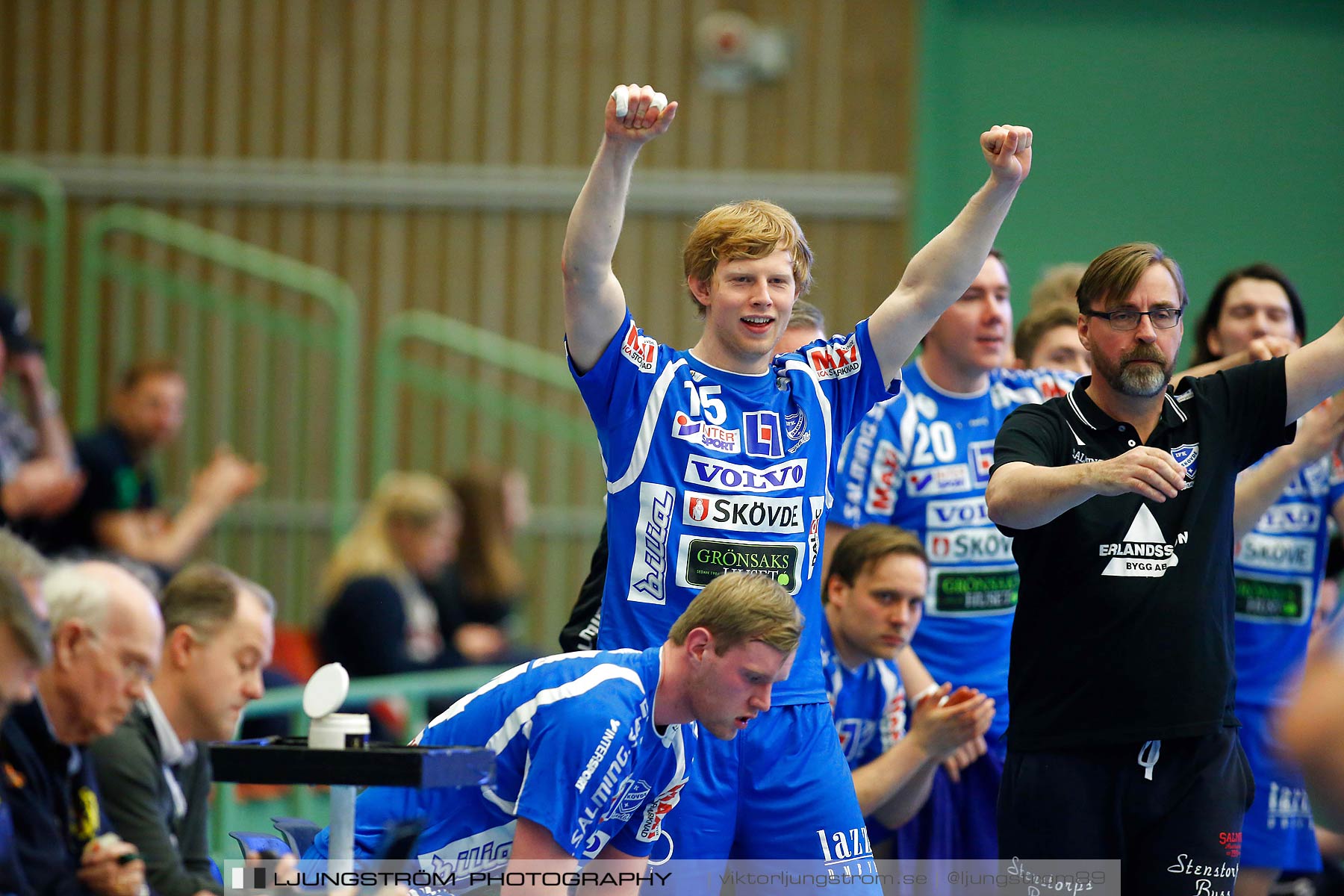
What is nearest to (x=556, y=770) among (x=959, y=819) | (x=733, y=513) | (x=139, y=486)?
(x=733, y=513)

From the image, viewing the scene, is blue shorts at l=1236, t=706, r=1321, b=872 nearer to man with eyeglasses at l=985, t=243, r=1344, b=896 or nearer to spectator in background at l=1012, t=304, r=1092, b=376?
spectator in background at l=1012, t=304, r=1092, b=376

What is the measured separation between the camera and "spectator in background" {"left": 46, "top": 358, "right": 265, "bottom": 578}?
7273mm

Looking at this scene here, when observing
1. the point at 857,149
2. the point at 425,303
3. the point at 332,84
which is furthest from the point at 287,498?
the point at 857,149

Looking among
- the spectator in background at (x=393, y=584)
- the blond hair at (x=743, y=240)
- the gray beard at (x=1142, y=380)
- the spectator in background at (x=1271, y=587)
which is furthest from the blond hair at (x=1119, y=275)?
the spectator in background at (x=393, y=584)

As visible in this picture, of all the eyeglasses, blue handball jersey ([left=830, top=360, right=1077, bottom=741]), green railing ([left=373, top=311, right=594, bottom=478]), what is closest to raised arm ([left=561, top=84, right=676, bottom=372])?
the eyeglasses

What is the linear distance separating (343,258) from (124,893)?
A: 6838mm

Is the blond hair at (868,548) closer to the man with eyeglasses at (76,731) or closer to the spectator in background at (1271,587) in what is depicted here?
the spectator in background at (1271,587)

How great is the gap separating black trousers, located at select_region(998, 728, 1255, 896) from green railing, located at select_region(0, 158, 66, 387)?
22.4 feet

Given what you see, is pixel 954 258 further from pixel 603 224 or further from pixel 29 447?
pixel 29 447

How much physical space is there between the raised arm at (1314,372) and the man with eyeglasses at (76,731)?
Answer: 2.69 meters

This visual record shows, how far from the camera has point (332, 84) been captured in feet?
32.8

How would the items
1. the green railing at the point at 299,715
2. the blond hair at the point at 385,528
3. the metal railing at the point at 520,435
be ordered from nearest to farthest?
the green railing at the point at 299,715 < the blond hair at the point at 385,528 < the metal railing at the point at 520,435

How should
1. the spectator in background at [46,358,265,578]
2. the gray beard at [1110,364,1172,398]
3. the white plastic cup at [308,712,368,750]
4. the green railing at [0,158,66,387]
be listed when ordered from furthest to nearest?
the green railing at [0,158,66,387] < the spectator in background at [46,358,265,578] < the gray beard at [1110,364,1172,398] < the white plastic cup at [308,712,368,750]

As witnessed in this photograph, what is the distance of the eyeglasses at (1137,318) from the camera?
3.42 meters
